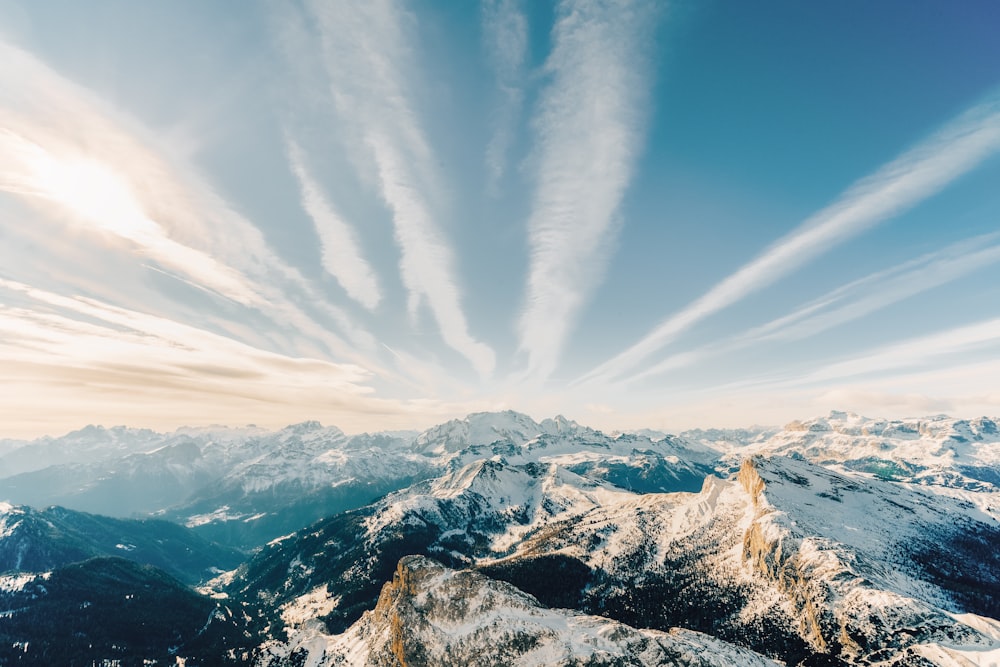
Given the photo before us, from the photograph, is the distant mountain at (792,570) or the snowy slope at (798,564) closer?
the distant mountain at (792,570)

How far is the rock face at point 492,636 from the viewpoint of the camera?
260 ft

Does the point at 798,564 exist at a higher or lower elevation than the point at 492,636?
higher

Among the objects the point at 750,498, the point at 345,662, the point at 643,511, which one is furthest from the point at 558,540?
the point at 345,662

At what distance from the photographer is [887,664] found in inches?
3204

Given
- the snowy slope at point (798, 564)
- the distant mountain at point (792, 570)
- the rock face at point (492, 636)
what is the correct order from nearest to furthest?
the rock face at point (492, 636), the distant mountain at point (792, 570), the snowy slope at point (798, 564)

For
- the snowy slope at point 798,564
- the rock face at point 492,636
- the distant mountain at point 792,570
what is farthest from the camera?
the snowy slope at point 798,564

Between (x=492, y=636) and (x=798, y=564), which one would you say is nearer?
(x=492, y=636)

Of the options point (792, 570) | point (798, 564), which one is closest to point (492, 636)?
point (792, 570)

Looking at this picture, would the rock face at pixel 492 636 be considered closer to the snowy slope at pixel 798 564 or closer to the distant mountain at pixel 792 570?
the distant mountain at pixel 792 570

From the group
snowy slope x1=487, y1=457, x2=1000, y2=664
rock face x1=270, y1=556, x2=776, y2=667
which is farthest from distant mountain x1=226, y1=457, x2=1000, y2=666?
rock face x1=270, y1=556, x2=776, y2=667

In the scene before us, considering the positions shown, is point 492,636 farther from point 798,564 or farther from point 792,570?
point 798,564

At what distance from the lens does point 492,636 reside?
9019 cm

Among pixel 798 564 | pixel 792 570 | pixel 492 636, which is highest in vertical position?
pixel 798 564

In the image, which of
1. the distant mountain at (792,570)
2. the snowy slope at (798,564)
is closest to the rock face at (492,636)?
the distant mountain at (792,570)
